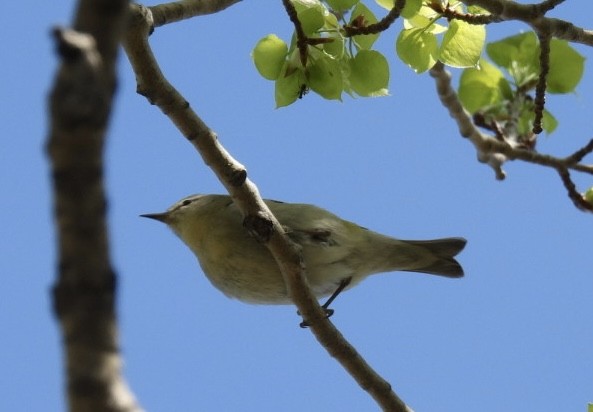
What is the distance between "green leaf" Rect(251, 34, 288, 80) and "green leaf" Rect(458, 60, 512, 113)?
155 cm

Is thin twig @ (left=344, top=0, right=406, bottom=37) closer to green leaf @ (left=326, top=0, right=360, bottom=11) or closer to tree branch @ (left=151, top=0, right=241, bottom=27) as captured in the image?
green leaf @ (left=326, top=0, right=360, bottom=11)

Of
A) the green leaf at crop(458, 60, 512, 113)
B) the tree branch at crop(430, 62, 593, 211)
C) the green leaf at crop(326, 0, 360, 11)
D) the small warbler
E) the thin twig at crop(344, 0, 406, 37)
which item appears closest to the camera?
the thin twig at crop(344, 0, 406, 37)

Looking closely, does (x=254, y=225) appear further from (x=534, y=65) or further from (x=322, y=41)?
(x=534, y=65)

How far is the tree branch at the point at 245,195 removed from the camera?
165 inches

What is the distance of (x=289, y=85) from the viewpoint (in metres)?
4.37

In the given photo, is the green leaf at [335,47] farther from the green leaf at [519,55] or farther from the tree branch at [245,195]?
the green leaf at [519,55]

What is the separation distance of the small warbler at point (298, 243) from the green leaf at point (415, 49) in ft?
5.46

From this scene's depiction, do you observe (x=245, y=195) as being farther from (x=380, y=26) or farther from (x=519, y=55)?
(x=519, y=55)

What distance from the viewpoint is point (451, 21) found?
4340mm

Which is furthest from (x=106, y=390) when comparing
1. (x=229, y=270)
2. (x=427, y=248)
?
(x=427, y=248)

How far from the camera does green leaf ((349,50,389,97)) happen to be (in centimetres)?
426

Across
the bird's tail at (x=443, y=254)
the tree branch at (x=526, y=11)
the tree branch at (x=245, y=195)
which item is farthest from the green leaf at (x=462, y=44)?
the bird's tail at (x=443, y=254)

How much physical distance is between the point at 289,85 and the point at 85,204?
294 cm

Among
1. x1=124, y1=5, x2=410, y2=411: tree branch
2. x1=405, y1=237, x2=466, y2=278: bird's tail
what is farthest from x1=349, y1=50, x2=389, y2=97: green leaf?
x1=405, y1=237, x2=466, y2=278: bird's tail
